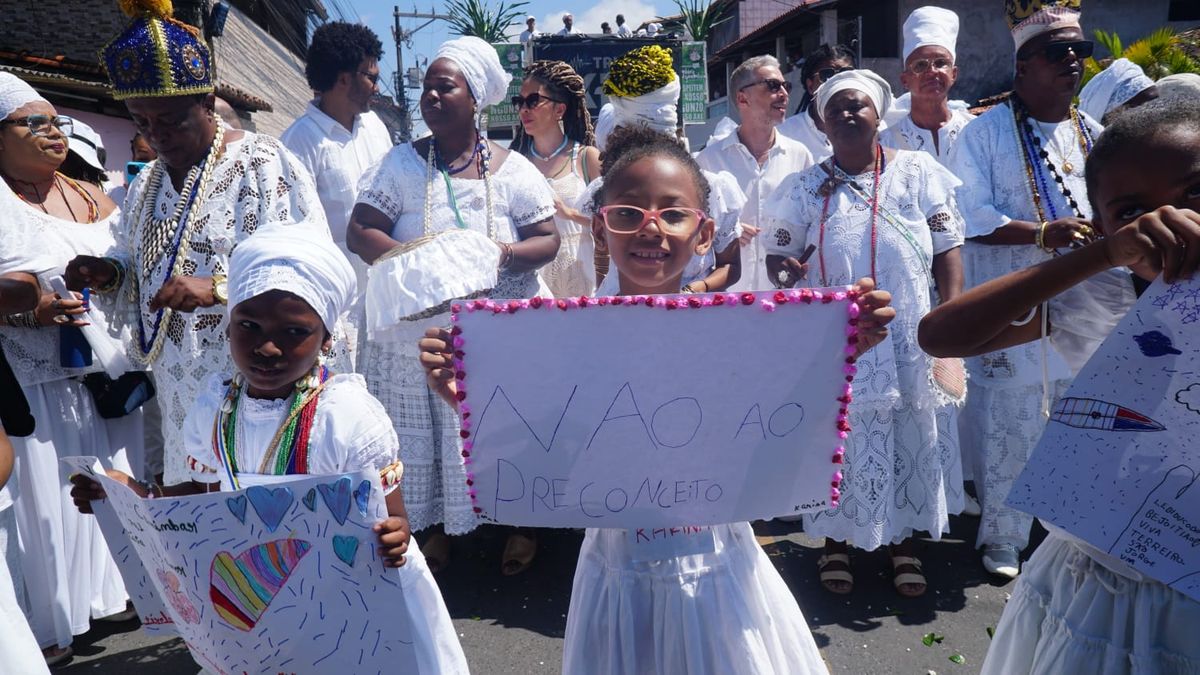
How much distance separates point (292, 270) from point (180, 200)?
1.22 metres

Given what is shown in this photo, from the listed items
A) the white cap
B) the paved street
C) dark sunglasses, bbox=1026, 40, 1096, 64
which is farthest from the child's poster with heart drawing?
dark sunglasses, bbox=1026, 40, 1096, 64

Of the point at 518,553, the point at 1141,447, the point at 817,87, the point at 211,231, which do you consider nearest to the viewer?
the point at 1141,447

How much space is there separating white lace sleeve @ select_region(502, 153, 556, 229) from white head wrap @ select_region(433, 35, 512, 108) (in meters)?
0.35

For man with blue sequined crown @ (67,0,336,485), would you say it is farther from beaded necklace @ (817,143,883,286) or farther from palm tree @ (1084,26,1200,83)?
palm tree @ (1084,26,1200,83)

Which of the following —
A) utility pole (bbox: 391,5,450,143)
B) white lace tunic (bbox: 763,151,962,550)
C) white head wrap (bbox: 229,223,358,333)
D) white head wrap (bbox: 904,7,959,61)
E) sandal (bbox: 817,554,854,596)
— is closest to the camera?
white head wrap (bbox: 229,223,358,333)

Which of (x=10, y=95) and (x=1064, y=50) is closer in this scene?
(x=10, y=95)

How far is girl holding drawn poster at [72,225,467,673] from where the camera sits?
216cm

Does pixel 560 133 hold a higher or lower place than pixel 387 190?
higher

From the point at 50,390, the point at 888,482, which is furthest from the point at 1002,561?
the point at 50,390

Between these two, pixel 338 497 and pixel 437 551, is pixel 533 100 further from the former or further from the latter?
pixel 338 497

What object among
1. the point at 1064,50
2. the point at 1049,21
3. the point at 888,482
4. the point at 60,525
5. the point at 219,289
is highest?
the point at 1049,21

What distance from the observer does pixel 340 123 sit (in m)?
5.22

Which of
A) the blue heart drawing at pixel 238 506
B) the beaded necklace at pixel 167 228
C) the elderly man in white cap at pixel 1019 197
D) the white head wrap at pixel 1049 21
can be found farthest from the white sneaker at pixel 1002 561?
the beaded necklace at pixel 167 228

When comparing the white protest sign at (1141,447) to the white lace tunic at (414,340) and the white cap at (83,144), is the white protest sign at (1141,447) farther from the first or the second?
the white cap at (83,144)
